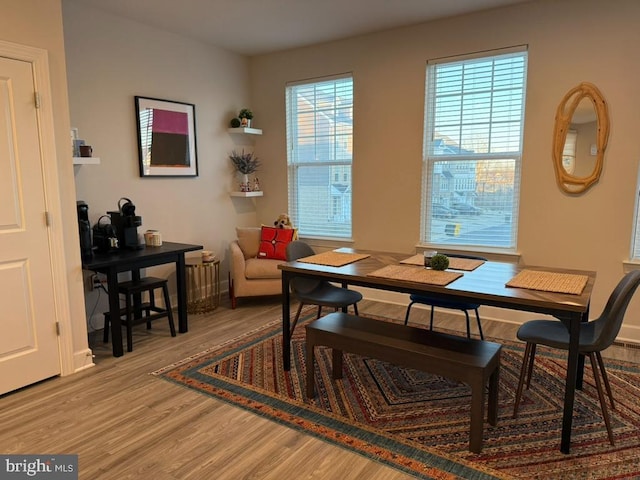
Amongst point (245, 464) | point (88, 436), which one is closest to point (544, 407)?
point (245, 464)

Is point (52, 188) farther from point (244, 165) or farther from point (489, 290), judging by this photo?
point (489, 290)

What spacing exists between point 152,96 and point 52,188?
1722mm

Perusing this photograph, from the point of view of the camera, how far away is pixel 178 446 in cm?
218

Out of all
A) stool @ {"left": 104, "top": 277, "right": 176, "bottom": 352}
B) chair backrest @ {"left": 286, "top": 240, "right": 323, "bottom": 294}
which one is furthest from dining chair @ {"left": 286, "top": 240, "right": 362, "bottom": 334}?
stool @ {"left": 104, "top": 277, "right": 176, "bottom": 352}

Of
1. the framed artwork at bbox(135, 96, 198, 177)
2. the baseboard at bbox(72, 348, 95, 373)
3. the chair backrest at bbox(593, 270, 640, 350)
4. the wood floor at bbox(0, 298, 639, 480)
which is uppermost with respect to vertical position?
the framed artwork at bbox(135, 96, 198, 177)

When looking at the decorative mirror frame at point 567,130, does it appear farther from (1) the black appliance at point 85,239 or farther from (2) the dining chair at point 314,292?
(1) the black appliance at point 85,239

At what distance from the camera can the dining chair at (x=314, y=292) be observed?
3.17 m

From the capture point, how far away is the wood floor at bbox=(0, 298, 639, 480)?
2.01m

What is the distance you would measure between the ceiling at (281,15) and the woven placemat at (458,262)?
2.12 m

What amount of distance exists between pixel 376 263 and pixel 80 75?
2.87 metres

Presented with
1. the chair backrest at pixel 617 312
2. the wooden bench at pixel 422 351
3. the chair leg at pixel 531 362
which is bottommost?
the chair leg at pixel 531 362

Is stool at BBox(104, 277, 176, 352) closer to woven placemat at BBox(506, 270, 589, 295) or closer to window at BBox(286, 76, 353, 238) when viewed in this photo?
window at BBox(286, 76, 353, 238)

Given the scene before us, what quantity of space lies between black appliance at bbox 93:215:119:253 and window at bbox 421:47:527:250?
280 centimetres

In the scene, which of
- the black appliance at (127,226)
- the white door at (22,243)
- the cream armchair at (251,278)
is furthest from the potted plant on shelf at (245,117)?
the white door at (22,243)
